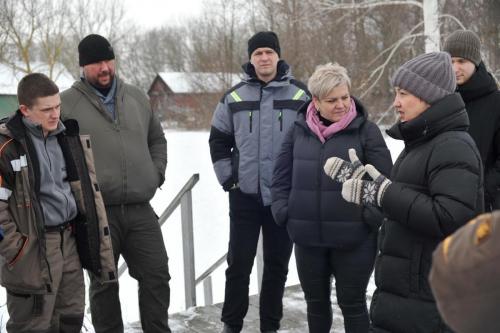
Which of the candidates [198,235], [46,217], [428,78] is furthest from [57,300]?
[198,235]

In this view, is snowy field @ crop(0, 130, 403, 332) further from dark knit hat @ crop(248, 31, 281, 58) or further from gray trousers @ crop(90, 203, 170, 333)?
dark knit hat @ crop(248, 31, 281, 58)

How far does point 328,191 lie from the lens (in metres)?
2.85

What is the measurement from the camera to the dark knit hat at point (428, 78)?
2.14m

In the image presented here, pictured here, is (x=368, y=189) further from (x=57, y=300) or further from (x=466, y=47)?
(x=57, y=300)

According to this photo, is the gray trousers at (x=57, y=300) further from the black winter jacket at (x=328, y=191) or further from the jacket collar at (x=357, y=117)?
the jacket collar at (x=357, y=117)

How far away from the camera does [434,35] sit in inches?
415

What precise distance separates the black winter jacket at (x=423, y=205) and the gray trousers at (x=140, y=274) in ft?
4.94

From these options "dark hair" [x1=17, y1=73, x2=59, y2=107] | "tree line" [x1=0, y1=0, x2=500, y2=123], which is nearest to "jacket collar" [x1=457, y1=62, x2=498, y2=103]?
"dark hair" [x1=17, y1=73, x2=59, y2=107]

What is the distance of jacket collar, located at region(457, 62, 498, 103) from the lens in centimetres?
301

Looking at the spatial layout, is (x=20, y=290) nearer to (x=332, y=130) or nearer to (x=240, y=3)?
(x=332, y=130)

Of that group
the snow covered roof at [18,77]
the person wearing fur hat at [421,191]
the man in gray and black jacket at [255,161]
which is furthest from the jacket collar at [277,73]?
the snow covered roof at [18,77]

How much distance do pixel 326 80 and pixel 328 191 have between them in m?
0.53

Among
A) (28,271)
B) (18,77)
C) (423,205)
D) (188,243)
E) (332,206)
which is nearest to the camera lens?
(423,205)

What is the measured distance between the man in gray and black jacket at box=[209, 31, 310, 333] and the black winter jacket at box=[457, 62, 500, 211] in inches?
35.8
